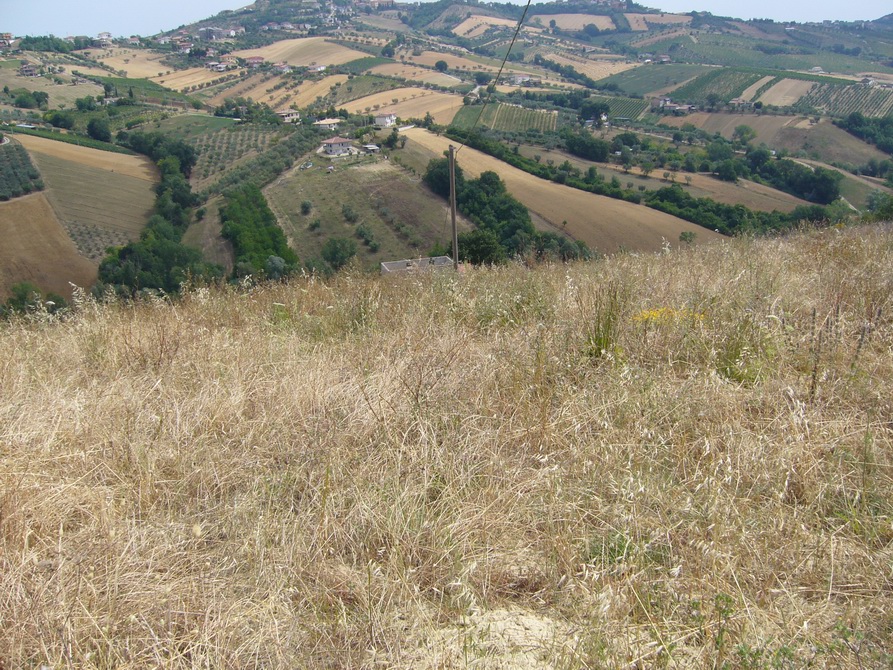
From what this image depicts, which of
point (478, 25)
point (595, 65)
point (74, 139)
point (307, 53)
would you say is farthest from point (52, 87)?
point (478, 25)

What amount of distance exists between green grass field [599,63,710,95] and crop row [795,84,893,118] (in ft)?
71.2

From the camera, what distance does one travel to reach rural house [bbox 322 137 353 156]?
47438mm

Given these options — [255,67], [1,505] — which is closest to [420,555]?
[1,505]

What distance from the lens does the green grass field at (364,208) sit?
106ft

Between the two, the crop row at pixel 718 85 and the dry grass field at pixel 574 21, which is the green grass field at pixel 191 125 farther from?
the dry grass field at pixel 574 21

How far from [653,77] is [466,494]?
352ft

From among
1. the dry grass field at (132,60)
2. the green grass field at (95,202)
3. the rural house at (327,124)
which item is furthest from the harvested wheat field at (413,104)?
the dry grass field at (132,60)

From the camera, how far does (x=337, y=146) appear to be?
48.0 metres

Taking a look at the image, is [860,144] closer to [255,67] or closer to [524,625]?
[524,625]

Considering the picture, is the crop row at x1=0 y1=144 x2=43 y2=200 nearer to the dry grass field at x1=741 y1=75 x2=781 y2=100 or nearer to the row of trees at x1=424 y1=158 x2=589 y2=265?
the row of trees at x1=424 y1=158 x2=589 y2=265

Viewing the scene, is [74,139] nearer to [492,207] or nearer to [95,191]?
[95,191]

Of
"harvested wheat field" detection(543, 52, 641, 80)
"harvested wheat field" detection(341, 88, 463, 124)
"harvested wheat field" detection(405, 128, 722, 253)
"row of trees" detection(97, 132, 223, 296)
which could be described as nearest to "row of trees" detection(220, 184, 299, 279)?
"row of trees" detection(97, 132, 223, 296)

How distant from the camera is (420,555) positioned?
1763 mm

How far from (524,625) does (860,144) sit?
2541 inches
